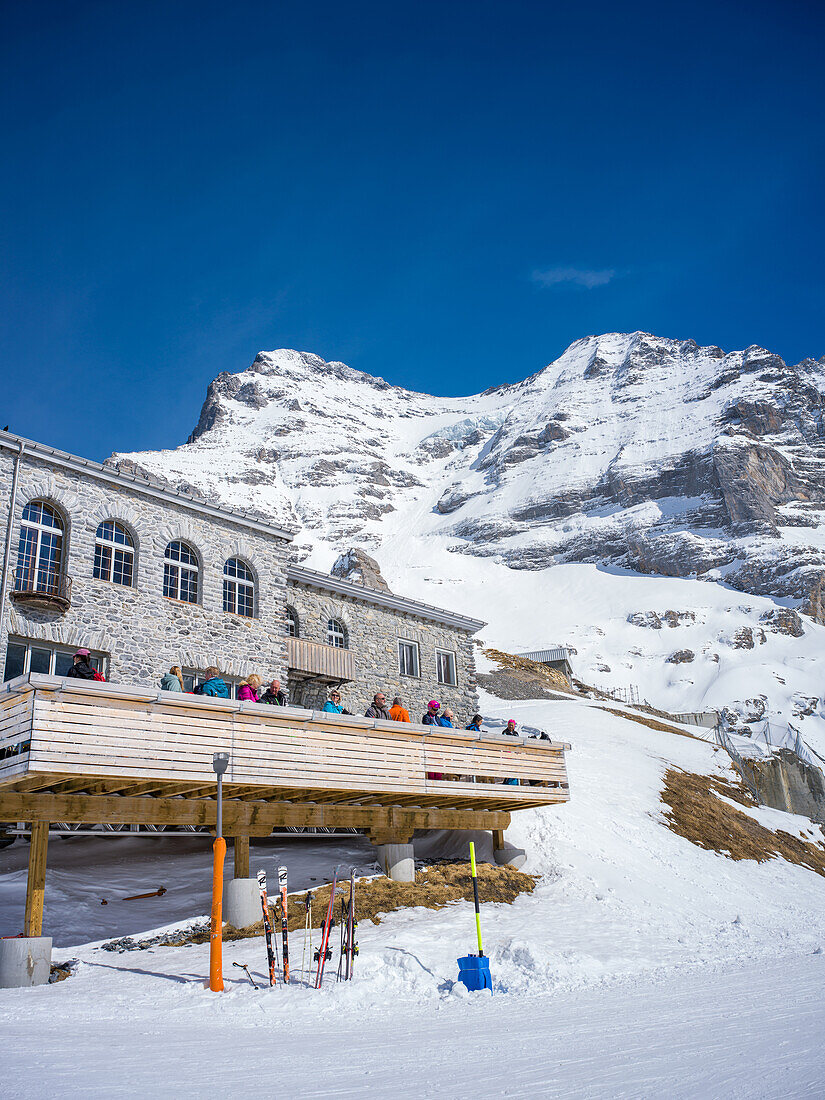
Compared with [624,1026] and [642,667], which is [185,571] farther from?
[642,667]

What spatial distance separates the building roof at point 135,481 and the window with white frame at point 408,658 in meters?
7.14

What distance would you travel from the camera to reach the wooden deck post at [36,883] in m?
11.3

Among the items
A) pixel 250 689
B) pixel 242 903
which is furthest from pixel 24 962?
pixel 250 689

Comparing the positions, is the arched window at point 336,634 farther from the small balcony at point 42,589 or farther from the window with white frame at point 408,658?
the small balcony at point 42,589

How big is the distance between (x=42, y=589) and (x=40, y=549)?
0.88 m

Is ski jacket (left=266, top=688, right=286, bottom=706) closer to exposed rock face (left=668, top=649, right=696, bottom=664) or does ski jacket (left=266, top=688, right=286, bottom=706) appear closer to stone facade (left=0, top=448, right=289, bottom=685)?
stone facade (left=0, top=448, right=289, bottom=685)

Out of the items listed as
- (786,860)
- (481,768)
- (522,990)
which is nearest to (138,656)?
(481,768)

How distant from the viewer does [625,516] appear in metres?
142

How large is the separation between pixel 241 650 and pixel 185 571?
243cm

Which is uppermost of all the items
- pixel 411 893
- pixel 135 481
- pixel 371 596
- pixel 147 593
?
pixel 135 481

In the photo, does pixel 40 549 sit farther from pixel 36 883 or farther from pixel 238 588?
pixel 36 883

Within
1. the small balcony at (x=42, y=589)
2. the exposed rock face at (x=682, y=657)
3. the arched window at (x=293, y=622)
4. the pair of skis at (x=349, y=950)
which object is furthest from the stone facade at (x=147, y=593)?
the exposed rock face at (x=682, y=657)

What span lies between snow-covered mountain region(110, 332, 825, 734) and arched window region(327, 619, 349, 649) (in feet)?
171

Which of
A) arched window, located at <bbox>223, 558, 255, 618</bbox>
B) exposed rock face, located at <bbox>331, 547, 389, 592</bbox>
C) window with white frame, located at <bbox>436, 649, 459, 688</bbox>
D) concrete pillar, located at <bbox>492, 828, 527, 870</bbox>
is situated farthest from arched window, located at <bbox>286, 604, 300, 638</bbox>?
exposed rock face, located at <bbox>331, 547, 389, 592</bbox>
